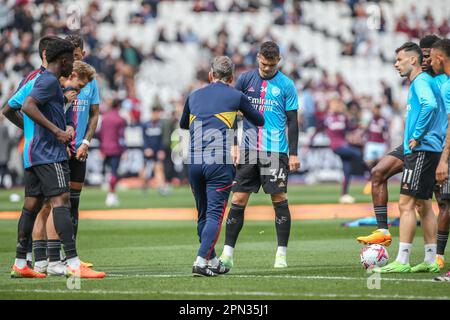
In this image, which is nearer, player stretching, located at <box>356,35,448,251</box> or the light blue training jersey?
the light blue training jersey

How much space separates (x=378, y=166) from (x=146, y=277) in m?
→ 3.43

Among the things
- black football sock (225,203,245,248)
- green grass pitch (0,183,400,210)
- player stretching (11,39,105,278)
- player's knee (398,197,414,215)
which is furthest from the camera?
green grass pitch (0,183,400,210)

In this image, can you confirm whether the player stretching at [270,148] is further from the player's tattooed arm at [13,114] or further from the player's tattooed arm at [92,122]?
the player's tattooed arm at [13,114]

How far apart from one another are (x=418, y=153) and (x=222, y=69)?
2.45 meters

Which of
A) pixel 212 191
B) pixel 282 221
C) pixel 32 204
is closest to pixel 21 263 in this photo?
pixel 32 204

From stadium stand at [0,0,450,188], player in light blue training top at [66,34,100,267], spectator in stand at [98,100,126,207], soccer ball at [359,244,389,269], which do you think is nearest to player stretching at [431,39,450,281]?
soccer ball at [359,244,389,269]

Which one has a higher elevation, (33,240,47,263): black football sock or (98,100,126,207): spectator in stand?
(98,100,126,207): spectator in stand

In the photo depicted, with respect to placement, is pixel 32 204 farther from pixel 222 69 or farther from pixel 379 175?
pixel 379 175

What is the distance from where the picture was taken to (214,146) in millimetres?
10375

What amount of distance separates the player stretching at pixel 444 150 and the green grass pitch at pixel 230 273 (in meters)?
0.46

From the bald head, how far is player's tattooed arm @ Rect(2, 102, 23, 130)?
2236mm

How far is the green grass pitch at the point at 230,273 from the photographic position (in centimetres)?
888

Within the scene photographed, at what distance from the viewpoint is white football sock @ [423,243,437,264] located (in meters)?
10.9

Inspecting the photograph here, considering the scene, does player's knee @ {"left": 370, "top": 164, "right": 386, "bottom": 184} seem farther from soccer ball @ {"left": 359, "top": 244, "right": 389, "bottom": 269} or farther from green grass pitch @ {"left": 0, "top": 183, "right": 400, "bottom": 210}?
green grass pitch @ {"left": 0, "top": 183, "right": 400, "bottom": 210}
